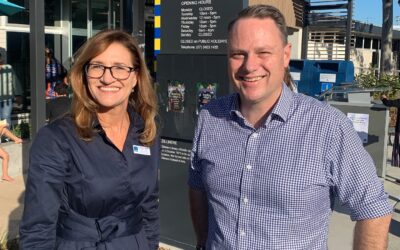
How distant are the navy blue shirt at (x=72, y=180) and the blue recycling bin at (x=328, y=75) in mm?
5788

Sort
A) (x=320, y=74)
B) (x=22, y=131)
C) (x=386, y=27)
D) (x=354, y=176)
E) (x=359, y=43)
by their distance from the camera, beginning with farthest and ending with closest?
(x=359, y=43)
(x=386, y=27)
(x=22, y=131)
(x=320, y=74)
(x=354, y=176)

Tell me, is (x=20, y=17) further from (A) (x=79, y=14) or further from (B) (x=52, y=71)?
(A) (x=79, y=14)

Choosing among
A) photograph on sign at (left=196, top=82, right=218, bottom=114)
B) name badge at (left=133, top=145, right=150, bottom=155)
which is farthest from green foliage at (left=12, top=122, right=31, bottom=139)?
name badge at (left=133, top=145, right=150, bottom=155)

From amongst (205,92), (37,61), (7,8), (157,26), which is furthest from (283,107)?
(7,8)

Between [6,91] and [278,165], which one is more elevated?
[278,165]

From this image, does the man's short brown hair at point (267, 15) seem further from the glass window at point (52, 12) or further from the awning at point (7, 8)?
the glass window at point (52, 12)

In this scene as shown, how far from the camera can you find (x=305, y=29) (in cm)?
1252

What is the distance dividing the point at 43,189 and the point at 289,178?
94 centimetres

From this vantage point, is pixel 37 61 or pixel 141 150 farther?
pixel 37 61

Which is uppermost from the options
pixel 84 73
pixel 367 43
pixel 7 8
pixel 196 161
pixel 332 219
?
pixel 367 43

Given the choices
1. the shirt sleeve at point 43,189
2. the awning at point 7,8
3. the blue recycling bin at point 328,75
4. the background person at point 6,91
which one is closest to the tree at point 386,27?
the blue recycling bin at point 328,75

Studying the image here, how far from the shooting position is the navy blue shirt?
1.92m

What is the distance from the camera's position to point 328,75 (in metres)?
7.47

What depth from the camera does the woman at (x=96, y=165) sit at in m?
1.94
